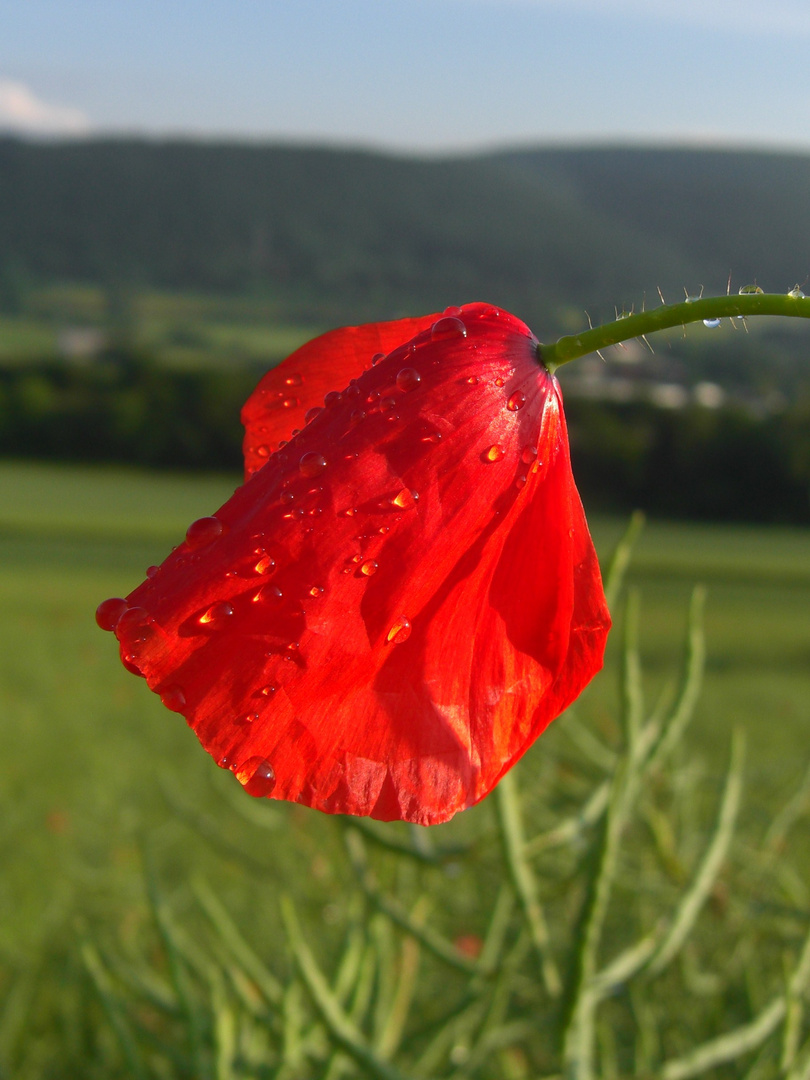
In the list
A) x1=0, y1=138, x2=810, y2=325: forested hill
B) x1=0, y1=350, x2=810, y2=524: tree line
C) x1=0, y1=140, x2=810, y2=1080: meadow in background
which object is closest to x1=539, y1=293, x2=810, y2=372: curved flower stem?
x1=0, y1=140, x2=810, y2=1080: meadow in background

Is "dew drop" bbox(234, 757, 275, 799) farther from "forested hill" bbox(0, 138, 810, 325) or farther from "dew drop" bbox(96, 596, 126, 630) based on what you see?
"forested hill" bbox(0, 138, 810, 325)

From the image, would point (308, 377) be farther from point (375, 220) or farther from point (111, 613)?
point (375, 220)

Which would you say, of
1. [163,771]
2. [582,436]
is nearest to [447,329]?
[163,771]

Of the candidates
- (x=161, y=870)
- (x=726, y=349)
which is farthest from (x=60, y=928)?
(x=726, y=349)

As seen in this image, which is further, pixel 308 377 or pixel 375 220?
pixel 375 220

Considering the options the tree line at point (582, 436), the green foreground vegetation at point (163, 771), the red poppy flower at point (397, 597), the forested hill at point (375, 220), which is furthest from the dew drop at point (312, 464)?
the forested hill at point (375, 220)

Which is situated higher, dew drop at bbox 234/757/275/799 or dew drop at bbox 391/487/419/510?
dew drop at bbox 391/487/419/510
